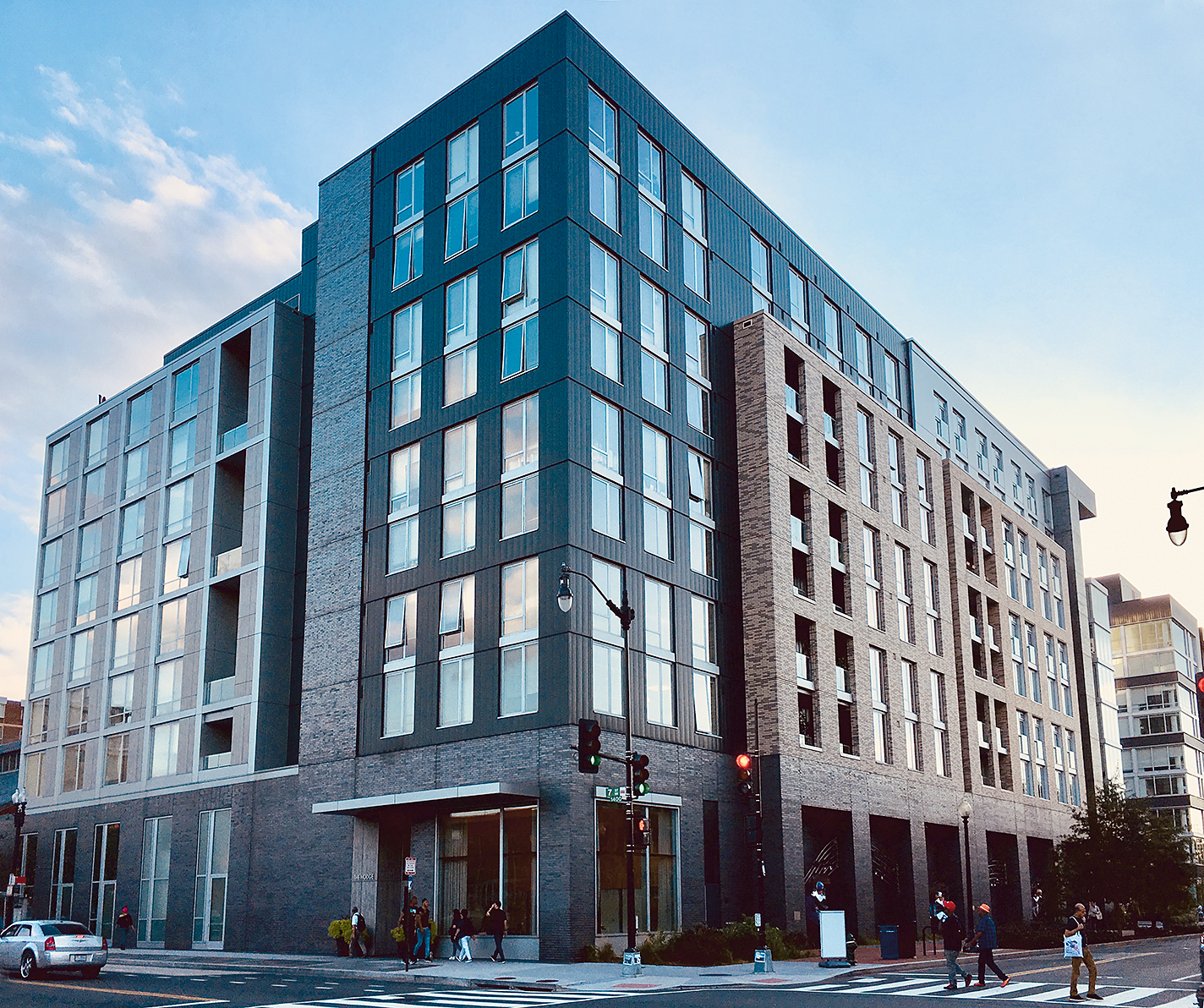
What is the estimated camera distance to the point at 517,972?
3173cm

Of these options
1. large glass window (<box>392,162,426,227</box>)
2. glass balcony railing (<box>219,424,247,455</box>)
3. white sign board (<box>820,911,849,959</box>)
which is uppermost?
large glass window (<box>392,162,426,227</box>)

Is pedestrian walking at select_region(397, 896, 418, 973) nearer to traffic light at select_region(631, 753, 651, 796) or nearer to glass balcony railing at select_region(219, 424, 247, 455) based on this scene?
traffic light at select_region(631, 753, 651, 796)

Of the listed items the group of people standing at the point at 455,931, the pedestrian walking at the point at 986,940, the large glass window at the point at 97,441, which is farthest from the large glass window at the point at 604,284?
the large glass window at the point at 97,441

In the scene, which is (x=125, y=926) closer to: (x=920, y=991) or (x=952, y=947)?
(x=920, y=991)

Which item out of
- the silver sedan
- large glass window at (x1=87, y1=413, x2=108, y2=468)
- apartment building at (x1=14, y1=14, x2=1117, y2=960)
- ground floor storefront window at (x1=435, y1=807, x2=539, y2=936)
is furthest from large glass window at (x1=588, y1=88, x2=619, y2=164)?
large glass window at (x1=87, y1=413, x2=108, y2=468)

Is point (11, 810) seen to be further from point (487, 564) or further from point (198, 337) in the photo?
point (487, 564)

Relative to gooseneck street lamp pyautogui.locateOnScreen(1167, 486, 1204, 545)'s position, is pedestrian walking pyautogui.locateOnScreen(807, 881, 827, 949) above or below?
below

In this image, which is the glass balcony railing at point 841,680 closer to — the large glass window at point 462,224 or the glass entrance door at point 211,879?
the large glass window at point 462,224

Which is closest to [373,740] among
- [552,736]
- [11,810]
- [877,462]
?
[552,736]

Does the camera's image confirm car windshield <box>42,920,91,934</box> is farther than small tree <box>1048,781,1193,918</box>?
No

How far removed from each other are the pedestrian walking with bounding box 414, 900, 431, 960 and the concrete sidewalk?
0.67m

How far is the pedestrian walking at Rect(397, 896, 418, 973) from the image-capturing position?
33.2 meters

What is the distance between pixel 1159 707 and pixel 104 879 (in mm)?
91913

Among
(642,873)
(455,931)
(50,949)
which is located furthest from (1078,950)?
(50,949)
